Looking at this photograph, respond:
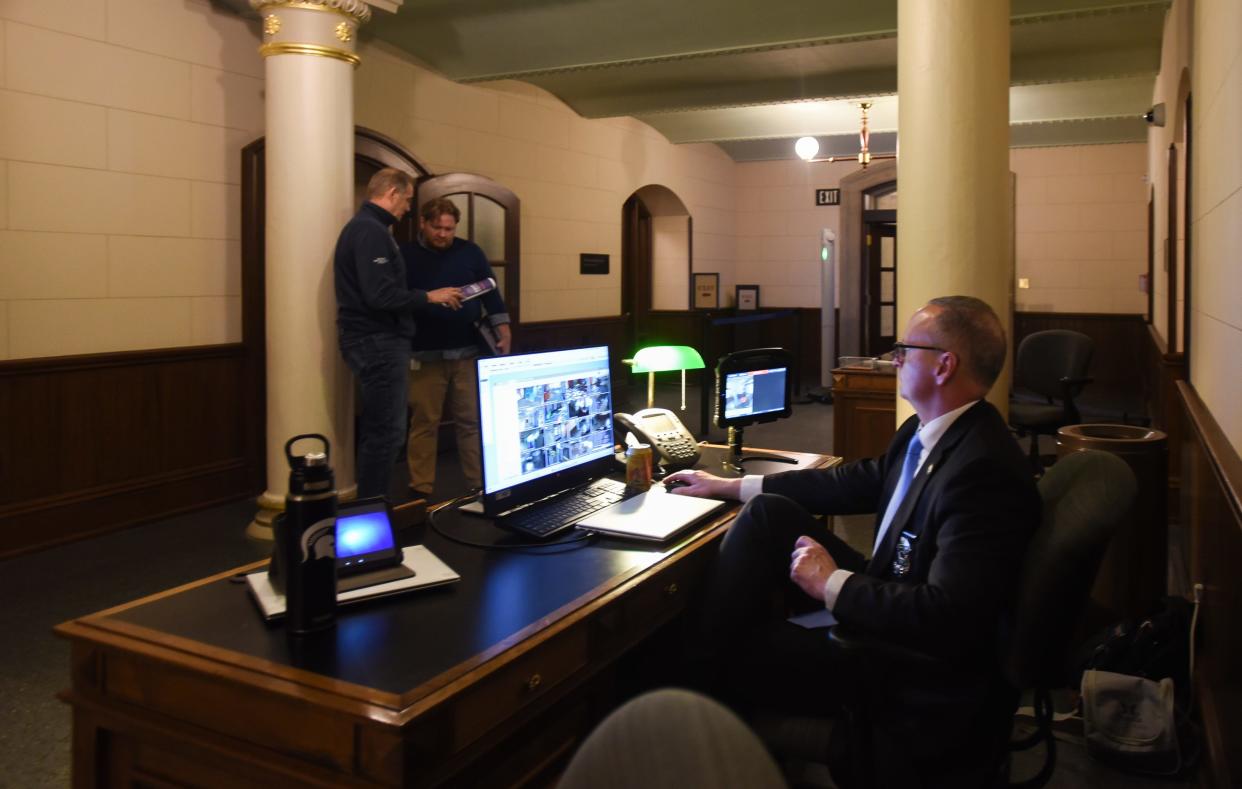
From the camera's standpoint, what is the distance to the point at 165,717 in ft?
4.97

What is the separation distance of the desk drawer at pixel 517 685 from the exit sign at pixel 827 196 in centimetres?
1013

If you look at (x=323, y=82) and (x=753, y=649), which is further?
(x=323, y=82)

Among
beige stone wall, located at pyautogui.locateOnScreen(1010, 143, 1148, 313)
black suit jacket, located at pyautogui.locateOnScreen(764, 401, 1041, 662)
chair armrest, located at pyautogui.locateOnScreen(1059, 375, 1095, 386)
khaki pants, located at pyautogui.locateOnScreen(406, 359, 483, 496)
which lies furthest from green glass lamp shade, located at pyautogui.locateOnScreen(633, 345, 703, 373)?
beige stone wall, located at pyautogui.locateOnScreen(1010, 143, 1148, 313)

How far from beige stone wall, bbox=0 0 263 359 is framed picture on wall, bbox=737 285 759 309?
23.2 feet

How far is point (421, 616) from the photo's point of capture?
167 cm

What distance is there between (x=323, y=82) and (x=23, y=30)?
119 centimetres

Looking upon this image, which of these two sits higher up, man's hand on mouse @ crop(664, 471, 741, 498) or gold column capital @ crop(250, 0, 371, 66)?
gold column capital @ crop(250, 0, 371, 66)

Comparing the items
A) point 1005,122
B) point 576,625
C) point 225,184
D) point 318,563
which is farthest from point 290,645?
point 225,184

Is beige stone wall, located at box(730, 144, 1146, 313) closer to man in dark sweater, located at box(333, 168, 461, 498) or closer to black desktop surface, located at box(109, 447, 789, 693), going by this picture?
man in dark sweater, located at box(333, 168, 461, 498)

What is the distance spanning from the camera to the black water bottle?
1.54 m

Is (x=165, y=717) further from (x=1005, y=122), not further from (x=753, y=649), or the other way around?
(x=1005, y=122)

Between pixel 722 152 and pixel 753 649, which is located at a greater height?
pixel 722 152

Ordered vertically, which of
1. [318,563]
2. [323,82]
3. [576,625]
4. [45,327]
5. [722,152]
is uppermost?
[722,152]

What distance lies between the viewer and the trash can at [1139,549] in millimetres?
3330
